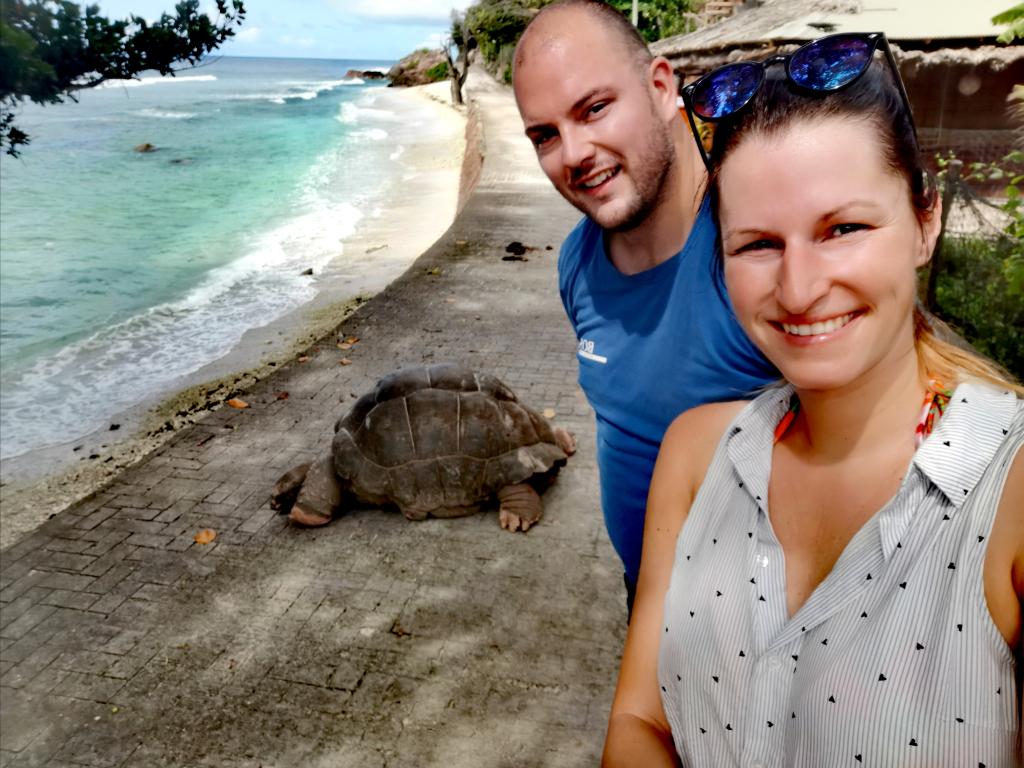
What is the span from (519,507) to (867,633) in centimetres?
378

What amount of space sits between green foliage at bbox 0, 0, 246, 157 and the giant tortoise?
8.03 feet

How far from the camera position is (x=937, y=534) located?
1.09m

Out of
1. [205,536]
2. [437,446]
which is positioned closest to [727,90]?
[437,446]

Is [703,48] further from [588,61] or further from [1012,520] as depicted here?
[1012,520]

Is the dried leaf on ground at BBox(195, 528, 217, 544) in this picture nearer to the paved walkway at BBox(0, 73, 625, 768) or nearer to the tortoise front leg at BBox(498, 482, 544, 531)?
the paved walkway at BBox(0, 73, 625, 768)

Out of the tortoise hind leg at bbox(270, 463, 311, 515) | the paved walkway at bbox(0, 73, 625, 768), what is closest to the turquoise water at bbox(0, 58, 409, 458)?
the paved walkway at bbox(0, 73, 625, 768)

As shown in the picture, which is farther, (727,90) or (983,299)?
(983,299)

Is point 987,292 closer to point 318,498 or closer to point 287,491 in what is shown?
point 318,498

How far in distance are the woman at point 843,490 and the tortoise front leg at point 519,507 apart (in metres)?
3.35

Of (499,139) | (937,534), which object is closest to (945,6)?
(937,534)

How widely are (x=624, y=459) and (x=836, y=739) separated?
112cm

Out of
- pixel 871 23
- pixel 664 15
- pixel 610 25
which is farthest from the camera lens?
pixel 664 15

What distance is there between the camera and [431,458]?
16.2 ft

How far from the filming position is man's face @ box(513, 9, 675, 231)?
209 centimetres
